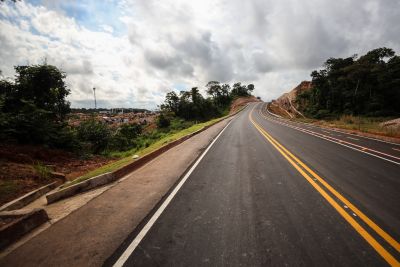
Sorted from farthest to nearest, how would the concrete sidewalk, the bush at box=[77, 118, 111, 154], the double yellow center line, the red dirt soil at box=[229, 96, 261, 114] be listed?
the red dirt soil at box=[229, 96, 261, 114] → the bush at box=[77, 118, 111, 154] → the concrete sidewalk → the double yellow center line

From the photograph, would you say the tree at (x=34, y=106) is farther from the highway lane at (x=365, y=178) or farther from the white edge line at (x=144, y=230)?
the highway lane at (x=365, y=178)

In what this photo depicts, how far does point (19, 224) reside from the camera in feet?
14.1

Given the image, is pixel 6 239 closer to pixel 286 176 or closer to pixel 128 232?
pixel 128 232

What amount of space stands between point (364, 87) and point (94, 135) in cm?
5872

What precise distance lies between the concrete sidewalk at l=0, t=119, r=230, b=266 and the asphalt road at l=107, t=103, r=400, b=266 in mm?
345

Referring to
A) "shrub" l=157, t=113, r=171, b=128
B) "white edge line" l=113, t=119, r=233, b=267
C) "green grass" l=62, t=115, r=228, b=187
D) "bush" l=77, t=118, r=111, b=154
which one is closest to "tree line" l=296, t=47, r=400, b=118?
"shrub" l=157, t=113, r=171, b=128

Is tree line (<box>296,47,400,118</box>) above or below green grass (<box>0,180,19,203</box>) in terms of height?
above

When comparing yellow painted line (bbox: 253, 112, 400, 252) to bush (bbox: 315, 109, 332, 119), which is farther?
bush (bbox: 315, 109, 332, 119)

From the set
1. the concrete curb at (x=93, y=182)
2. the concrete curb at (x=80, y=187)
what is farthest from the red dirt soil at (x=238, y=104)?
the concrete curb at (x=80, y=187)

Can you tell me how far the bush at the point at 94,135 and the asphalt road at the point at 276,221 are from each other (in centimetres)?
1504

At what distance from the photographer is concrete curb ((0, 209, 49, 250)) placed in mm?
4031

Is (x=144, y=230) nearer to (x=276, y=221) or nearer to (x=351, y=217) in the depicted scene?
(x=276, y=221)

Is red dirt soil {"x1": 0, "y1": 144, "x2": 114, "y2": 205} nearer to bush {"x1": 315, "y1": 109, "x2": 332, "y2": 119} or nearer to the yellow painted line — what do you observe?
the yellow painted line

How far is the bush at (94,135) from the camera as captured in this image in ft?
63.1
